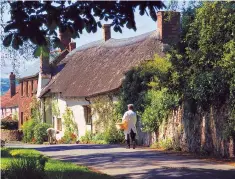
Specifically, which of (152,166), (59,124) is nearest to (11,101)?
(59,124)

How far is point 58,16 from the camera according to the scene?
6.68 m

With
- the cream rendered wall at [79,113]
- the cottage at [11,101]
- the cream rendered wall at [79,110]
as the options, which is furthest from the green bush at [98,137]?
the cottage at [11,101]

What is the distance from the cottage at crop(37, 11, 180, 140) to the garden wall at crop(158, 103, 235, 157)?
25.9ft

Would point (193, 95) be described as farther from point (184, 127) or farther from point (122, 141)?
point (122, 141)

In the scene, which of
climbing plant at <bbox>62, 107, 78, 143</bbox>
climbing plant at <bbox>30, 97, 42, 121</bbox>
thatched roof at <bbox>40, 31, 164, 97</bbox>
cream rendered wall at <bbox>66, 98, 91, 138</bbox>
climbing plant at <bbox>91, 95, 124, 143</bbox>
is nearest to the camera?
climbing plant at <bbox>91, 95, 124, 143</bbox>

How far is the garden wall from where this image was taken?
15641mm

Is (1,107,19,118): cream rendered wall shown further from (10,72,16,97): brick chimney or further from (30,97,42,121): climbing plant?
(30,97,42,121): climbing plant

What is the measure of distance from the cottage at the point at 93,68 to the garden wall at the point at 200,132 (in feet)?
25.9

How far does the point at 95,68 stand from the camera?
35.8 metres

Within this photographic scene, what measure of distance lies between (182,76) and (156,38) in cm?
1357

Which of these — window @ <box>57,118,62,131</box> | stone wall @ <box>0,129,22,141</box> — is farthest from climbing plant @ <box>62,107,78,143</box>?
stone wall @ <box>0,129,22,141</box>

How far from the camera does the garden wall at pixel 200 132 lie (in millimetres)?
15641

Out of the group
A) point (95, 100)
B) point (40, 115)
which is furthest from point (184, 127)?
point (40, 115)

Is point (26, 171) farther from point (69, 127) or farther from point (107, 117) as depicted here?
point (69, 127)
